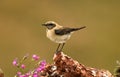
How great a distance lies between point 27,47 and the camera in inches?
1088

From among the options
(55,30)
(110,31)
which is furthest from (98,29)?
(55,30)

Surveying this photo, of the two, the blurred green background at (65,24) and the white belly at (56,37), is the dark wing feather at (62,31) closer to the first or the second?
the white belly at (56,37)

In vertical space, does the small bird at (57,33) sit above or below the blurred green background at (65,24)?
above

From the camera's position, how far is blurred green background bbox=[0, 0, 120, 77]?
27.0 m

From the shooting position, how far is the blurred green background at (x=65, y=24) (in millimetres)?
26969

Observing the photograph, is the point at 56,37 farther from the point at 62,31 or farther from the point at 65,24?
the point at 65,24

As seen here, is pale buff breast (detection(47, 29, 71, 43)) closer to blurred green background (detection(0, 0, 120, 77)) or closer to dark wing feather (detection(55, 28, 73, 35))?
dark wing feather (detection(55, 28, 73, 35))

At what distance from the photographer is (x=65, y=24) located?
31031mm

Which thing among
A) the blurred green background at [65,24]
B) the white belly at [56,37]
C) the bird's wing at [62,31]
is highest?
the bird's wing at [62,31]

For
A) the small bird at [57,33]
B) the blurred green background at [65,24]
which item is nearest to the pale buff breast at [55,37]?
the small bird at [57,33]

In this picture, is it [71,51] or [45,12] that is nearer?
[71,51]

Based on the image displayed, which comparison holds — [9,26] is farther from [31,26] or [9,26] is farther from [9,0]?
[9,0]

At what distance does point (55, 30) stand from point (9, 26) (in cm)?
1618

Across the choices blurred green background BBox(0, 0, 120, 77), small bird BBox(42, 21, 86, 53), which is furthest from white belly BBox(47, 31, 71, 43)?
blurred green background BBox(0, 0, 120, 77)
